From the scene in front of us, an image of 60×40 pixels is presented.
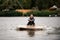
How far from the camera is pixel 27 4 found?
42469 millimetres

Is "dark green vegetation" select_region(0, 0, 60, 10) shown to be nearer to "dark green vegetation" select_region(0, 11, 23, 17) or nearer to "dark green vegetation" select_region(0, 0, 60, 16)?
"dark green vegetation" select_region(0, 0, 60, 16)

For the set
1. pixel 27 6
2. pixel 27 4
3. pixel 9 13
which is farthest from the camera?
pixel 9 13

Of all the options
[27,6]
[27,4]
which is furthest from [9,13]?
[27,4]

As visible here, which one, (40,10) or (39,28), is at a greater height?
(39,28)

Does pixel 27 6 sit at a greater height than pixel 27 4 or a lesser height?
lesser

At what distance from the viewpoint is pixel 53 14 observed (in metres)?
44.2

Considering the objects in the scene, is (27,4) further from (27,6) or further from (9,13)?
(9,13)

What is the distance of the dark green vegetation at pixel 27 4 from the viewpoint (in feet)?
141

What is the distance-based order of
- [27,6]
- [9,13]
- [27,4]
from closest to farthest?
1. [27,4]
2. [27,6]
3. [9,13]

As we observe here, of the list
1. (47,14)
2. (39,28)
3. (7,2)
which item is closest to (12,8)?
(7,2)

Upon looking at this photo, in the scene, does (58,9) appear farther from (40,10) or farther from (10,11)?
(10,11)

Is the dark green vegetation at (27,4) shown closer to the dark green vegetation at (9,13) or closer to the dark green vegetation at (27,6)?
the dark green vegetation at (27,6)

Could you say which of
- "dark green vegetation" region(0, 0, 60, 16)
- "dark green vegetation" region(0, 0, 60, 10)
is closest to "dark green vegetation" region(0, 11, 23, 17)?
"dark green vegetation" region(0, 0, 60, 16)

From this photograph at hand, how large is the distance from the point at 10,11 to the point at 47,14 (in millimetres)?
4403
